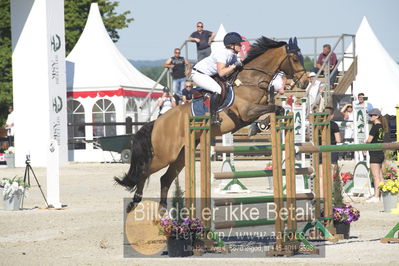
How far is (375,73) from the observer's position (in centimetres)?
2925

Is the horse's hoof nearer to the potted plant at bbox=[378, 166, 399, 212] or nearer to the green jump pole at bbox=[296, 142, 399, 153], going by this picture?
the green jump pole at bbox=[296, 142, 399, 153]

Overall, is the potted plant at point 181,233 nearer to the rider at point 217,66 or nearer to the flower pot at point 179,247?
the flower pot at point 179,247

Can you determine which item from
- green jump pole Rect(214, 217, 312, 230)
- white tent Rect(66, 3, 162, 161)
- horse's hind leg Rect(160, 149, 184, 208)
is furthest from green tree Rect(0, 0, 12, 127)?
green jump pole Rect(214, 217, 312, 230)

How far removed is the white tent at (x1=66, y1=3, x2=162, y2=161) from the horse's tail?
1460 cm

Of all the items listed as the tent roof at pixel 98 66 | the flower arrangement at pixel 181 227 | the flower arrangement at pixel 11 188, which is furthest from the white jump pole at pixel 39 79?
the flower arrangement at pixel 181 227

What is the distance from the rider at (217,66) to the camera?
9703mm

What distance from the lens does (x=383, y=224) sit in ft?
34.8

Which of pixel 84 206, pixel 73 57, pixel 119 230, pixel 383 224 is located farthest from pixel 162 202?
pixel 73 57

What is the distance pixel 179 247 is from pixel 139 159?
8.55ft

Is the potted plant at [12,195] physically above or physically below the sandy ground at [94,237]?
above

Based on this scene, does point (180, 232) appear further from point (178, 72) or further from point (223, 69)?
point (178, 72)

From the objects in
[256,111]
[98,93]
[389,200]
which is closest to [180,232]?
[256,111]

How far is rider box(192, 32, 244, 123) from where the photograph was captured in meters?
9.70

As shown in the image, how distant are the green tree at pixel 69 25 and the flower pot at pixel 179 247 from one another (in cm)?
3061
